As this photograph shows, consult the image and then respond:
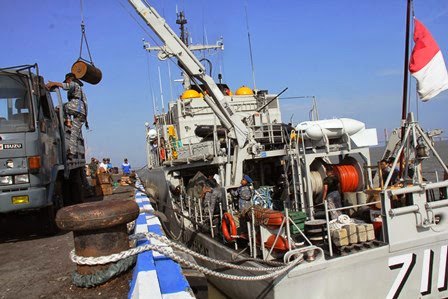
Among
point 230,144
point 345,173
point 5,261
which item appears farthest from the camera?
point 230,144

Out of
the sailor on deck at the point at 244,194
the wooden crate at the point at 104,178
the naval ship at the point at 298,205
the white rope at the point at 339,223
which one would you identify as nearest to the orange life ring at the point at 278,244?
the naval ship at the point at 298,205

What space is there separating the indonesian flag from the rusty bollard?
17.1 ft

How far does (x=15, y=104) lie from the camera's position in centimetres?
620

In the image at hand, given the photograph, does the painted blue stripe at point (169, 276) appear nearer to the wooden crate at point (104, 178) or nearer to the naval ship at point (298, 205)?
the naval ship at point (298, 205)

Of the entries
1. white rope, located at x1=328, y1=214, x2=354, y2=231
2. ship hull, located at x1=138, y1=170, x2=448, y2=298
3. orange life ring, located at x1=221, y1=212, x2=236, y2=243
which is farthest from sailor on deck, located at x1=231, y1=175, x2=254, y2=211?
white rope, located at x1=328, y1=214, x2=354, y2=231

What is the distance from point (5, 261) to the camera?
16.1 feet

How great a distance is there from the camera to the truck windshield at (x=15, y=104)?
6027 millimetres

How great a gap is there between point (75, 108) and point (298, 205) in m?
5.67

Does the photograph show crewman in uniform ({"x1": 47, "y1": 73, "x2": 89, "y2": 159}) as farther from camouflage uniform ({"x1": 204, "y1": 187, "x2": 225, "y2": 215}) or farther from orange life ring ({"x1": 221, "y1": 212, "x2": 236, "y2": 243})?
Result: orange life ring ({"x1": 221, "y1": 212, "x2": 236, "y2": 243})

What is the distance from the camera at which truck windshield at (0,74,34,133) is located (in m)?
6.03

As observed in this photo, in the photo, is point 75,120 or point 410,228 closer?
point 410,228

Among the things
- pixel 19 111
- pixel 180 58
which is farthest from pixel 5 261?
pixel 180 58

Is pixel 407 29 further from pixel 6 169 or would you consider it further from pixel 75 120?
pixel 75 120

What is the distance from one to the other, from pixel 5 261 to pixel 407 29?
23.1ft
